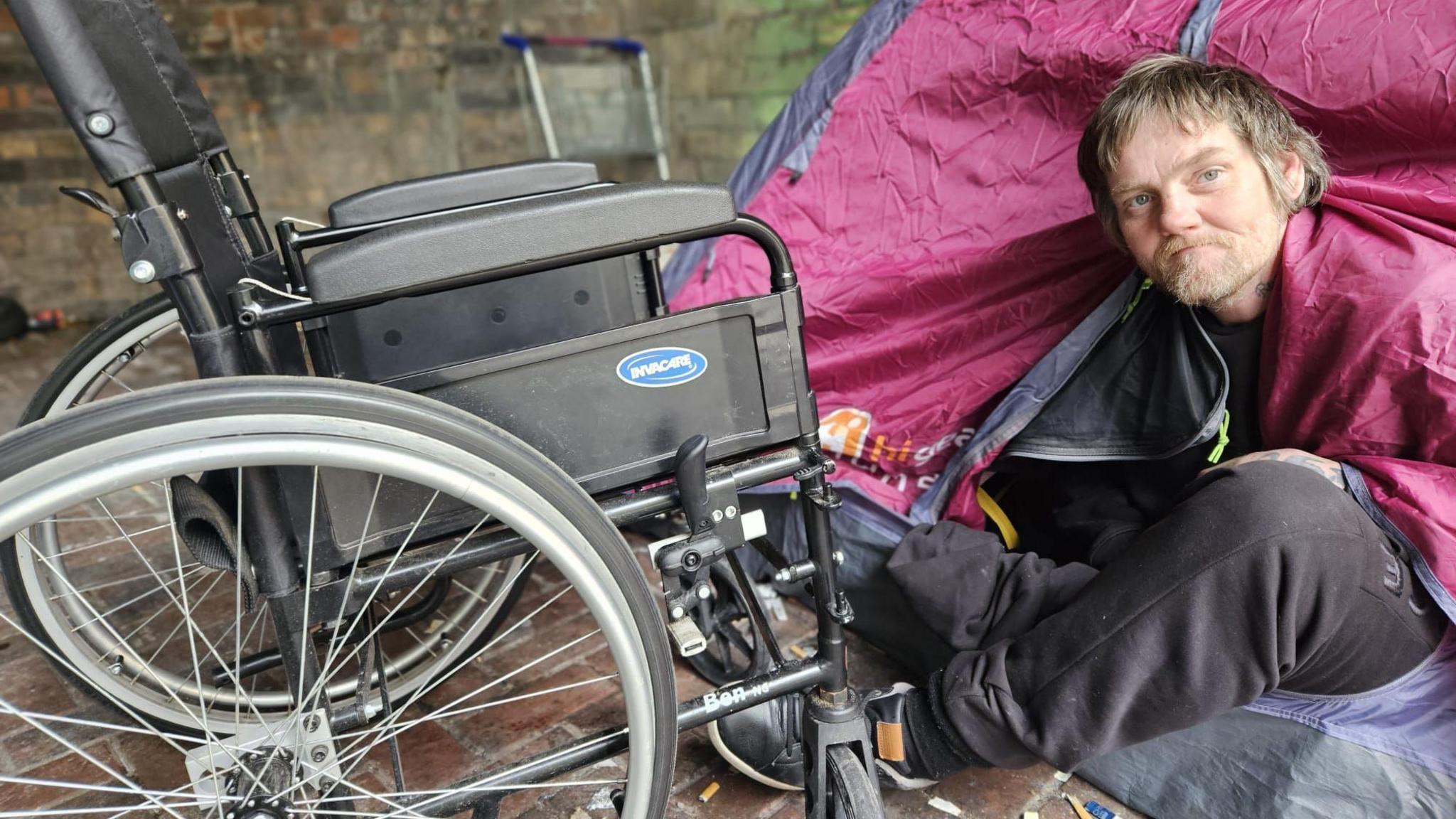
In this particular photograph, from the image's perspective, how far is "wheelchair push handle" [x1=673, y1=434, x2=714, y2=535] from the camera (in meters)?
0.94

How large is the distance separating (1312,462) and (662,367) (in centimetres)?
77

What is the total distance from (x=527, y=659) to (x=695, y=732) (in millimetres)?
351

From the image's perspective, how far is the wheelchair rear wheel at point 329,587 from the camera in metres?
0.75

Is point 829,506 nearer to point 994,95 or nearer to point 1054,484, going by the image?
point 1054,484

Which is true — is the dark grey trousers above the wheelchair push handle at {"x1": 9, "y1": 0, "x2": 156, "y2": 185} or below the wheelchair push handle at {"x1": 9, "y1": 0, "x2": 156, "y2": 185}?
below

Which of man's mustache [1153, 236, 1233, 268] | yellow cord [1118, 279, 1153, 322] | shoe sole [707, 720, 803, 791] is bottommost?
shoe sole [707, 720, 803, 791]

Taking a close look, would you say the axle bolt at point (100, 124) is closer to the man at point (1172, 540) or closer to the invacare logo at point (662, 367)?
the invacare logo at point (662, 367)

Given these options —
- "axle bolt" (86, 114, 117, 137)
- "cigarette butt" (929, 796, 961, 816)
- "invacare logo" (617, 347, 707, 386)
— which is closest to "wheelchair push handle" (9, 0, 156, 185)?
"axle bolt" (86, 114, 117, 137)

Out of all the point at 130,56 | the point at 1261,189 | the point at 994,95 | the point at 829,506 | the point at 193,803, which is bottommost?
the point at 193,803

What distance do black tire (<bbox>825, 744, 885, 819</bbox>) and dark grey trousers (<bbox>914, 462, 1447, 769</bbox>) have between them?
6.1 inches

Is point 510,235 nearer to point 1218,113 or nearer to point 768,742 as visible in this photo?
point 768,742

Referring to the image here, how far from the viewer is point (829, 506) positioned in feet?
3.39

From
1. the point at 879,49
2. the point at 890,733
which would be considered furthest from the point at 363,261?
the point at 879,49

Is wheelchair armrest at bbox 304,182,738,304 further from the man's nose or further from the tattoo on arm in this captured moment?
the tattoo on arm
